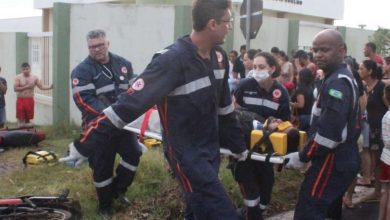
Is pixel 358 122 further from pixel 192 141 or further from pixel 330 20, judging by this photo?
pixel 330 20

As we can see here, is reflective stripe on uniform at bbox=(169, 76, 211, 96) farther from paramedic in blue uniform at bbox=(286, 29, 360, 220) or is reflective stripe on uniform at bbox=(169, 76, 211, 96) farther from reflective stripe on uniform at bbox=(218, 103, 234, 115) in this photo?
paramedic in blue uniform at bbox=(286, 29, 360, 220)

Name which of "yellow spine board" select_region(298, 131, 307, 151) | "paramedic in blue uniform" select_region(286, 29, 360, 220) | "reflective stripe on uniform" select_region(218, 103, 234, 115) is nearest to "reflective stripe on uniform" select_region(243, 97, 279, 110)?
"yellow spine board" select_region(298, 131, 307, 151)

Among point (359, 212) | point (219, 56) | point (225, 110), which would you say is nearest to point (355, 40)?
point (359, 212)

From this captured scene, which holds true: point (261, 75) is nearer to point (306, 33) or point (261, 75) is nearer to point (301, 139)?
point (301, 139)

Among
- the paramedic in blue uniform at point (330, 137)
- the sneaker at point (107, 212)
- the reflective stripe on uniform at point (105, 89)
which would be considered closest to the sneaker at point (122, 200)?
the sneaker at point (107, 212)

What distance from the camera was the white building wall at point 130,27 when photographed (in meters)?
10.9

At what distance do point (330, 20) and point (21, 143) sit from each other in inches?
934

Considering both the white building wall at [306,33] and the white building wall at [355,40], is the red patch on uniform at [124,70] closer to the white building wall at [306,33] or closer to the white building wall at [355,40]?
the white building wall at [306,33]

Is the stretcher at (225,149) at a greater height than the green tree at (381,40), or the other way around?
the green tree at (381,40)

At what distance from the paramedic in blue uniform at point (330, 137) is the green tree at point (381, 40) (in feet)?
46.7

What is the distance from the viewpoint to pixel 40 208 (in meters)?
4.62

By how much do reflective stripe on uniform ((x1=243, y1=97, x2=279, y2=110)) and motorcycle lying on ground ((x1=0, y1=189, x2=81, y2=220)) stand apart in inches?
76.9

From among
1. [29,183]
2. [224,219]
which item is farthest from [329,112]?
[29,183]

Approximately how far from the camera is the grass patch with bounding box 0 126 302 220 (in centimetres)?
529
